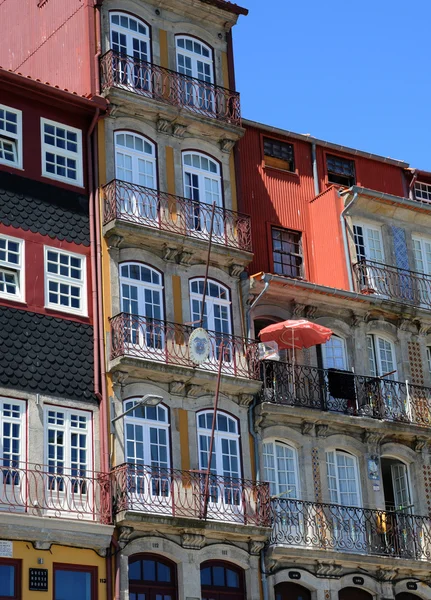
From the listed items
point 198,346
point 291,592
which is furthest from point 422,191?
point 291,592

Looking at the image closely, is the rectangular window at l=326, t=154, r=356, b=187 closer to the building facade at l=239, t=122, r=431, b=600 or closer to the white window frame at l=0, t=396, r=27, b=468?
the building facade at l=239, t=122, r=431, b=600

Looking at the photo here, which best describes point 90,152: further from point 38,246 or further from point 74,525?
point 74,525

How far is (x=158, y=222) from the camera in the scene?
31594 millimetres

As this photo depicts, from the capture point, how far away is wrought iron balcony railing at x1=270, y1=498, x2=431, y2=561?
30.9 m

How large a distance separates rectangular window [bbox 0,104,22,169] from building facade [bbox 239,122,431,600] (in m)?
6.68

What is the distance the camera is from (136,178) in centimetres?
3219

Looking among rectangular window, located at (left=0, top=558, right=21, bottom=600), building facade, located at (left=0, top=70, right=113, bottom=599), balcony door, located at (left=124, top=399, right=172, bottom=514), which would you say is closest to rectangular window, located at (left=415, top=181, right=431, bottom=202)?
building facade, located at (left=0, top=70, right=113, bottom=599)

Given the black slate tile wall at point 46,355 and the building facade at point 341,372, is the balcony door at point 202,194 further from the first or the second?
the black slate tile wall at point 46,355

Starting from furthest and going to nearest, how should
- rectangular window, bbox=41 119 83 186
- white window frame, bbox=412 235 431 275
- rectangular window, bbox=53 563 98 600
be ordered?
white window frame, bbox=412 235 431 275 → rectangular window, bbox=41 119 83 186 → rectangular window, bbox=53 563 98 600

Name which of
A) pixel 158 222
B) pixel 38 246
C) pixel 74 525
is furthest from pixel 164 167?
pixel 74 525

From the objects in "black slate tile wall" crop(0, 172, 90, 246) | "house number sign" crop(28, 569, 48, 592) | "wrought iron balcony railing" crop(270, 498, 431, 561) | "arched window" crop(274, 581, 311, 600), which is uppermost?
"black slate tile wall" crop(0, 172, 90, 246)

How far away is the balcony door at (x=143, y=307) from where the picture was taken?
30.2m

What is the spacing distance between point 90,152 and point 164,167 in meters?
2.16

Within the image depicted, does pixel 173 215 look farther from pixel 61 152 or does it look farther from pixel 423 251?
pixel 423 251
